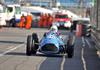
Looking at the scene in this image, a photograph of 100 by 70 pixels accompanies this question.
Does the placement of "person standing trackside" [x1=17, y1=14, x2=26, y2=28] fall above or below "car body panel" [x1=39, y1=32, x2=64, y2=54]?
below

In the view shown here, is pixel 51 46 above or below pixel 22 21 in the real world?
above

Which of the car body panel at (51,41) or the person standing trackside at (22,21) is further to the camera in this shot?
the person standing trackside at (22,21)

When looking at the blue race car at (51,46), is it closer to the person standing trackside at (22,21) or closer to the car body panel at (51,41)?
the car body panel at (51,41)

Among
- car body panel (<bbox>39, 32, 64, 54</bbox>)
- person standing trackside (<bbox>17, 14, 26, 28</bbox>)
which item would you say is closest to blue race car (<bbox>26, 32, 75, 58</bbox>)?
car body panel (<bbox>39, 32, 64, 54</bbox>)

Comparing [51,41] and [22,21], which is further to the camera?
[22,21]

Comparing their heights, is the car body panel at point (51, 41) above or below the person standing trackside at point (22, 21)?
above

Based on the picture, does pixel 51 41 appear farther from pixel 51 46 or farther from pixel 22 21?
pixel 22 21

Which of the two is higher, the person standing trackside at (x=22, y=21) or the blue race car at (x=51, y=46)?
the blue race car at (x=51, y=46)

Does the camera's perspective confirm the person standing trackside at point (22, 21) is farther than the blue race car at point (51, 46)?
Yes

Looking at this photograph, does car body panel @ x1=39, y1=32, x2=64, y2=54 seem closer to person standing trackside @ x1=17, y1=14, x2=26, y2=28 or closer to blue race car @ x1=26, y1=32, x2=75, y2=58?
blue race car @ x1=26, y1=32, x2=75, y2=58

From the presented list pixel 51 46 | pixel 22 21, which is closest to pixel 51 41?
pixel 51 46

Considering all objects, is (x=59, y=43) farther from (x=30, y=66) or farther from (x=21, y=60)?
(x=30, y=66)

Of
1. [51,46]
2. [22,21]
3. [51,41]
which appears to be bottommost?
[22,21]

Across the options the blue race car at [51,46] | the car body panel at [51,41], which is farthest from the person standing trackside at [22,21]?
the car body panel at [51,41]
